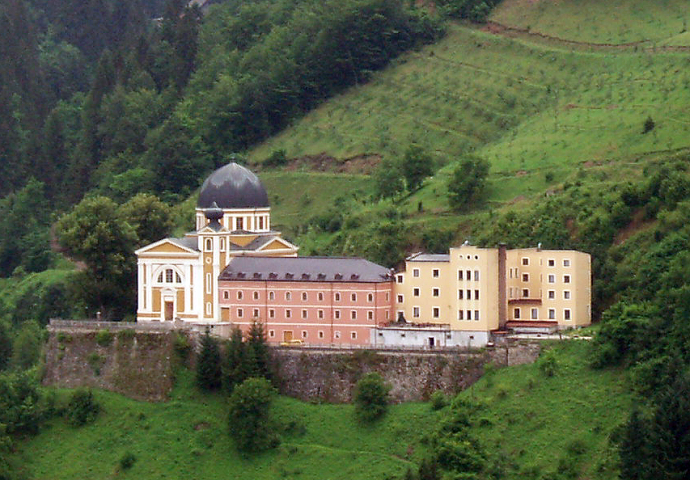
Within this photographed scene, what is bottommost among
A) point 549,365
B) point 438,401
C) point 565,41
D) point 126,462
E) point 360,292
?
point 126,462

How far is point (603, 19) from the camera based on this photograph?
15688 cm

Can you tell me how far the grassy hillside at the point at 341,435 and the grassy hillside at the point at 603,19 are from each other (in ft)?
163

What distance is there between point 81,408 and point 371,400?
597 inches

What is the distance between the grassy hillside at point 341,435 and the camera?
103 meters

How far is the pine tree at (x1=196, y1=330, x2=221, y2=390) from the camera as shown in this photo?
112 meters

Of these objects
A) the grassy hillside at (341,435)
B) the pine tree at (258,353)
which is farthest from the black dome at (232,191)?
the grassy hillside at (341,435)

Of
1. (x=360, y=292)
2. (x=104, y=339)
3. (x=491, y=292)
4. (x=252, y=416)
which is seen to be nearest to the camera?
(x=252, y=416)

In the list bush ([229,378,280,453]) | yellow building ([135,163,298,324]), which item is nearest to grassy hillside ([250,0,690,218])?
yellow building ([135,163,298,324])

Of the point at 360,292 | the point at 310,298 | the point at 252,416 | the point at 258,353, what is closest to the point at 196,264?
the point at 310,298

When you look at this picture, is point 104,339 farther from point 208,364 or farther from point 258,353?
point 258,353

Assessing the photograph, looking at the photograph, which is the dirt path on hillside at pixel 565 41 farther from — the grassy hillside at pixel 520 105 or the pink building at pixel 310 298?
the pink building at pixel 310 298

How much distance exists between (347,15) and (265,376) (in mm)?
54873

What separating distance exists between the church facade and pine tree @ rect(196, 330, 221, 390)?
8.97 ft

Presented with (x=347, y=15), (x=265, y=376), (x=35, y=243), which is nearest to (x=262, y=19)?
(x=347, y=15)
